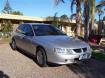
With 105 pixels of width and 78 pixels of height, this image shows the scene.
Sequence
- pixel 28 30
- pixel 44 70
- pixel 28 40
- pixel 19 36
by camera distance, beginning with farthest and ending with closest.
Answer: pixel 19 36 < pixel 28 30 < pixel 28 40 < pixel 44 70

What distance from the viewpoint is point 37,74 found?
857 centimetres

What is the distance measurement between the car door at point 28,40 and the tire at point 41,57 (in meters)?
Answer: 0.46

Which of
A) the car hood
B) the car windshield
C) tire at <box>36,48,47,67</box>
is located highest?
the car windshield

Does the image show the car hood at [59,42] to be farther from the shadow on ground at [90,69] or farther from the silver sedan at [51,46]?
the shadow on ground at [90,69]

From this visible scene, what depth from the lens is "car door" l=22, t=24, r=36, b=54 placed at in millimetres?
10555

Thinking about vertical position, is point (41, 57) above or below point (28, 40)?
below

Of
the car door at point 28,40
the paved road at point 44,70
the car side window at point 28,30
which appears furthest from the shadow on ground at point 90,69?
the car side window at point 28,30

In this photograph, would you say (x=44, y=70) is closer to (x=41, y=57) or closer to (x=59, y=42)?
A: (x=41, y=57)

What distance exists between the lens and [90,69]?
9.41 m

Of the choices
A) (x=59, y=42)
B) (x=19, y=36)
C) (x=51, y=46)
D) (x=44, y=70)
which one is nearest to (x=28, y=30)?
(x=19, y=36)

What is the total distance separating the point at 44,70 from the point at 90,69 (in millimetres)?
1685

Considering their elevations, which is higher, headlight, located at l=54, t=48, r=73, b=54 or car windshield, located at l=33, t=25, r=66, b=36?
car windshield, located at l=33, t=25, r=66, b=36

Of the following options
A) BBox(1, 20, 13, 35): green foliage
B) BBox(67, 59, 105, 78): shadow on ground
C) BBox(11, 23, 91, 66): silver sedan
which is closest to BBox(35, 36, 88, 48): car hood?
BBox(11, 23, 91, 66): silver sedan

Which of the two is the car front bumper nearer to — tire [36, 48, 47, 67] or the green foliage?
tire [36, 48, 47, 67]
